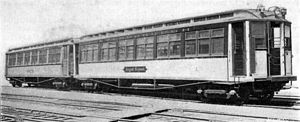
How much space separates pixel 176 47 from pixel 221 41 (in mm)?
1942

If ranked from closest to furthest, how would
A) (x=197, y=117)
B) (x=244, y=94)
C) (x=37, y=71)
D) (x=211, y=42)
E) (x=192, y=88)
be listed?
(x=197, y=117) → (x=244, y=94) → (x=211, y=42) → (x=192, y=88) → (x=37, y=71)

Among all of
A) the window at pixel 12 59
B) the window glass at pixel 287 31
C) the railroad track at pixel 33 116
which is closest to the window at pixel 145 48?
the window glass at pixel 287 31

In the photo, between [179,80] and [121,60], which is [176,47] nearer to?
[179,80]

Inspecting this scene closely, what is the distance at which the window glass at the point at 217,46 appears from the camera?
1099 centimetres

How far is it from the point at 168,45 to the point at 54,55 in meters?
9.95

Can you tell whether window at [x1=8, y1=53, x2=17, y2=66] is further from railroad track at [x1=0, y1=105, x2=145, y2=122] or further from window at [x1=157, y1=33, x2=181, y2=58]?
window at [x1=157, y1=33, x2=181, y2=58]

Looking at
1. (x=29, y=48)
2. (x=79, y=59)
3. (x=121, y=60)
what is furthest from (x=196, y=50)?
(x=29, y=48)

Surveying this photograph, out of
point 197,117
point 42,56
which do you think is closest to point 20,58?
point 42,56

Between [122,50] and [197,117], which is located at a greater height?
[122,50]

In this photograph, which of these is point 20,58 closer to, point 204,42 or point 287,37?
point 204,42

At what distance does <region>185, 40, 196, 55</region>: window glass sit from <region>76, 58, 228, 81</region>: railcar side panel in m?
0.28

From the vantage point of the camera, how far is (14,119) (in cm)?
855

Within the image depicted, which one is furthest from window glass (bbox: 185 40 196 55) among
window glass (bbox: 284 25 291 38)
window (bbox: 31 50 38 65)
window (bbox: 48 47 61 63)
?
window (bbox: 31 50 38 65)

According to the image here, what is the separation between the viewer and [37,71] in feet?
71.2
